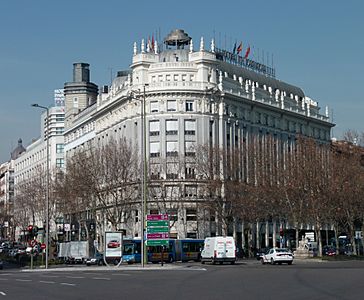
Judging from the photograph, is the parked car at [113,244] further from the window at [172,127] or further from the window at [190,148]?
the window at [172,127]

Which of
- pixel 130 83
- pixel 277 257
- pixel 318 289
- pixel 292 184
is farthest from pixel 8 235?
pixel 318 289

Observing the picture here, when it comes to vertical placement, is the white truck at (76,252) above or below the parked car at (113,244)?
below

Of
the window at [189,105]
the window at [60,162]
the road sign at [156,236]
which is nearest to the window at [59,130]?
the window at [60,162]

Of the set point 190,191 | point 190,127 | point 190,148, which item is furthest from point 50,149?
point 190,191

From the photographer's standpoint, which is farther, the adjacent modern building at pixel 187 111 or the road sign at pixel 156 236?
the adjacent modern building at pixel 187 111

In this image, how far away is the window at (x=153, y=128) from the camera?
102 metres

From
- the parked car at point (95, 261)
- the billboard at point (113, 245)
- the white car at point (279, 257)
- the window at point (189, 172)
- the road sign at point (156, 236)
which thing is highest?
the window at point (189, 172)

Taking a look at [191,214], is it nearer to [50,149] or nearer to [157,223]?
[157,223]

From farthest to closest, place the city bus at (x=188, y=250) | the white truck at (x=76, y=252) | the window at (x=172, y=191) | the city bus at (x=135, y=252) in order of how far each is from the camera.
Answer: the window at (x=172, y=191) < the white truck at (x=76, y=252) < the city bus at (x=188, y=250) < the city bus at (x=135, y=252)

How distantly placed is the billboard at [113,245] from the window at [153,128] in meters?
46.2

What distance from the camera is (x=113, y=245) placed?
185 feet

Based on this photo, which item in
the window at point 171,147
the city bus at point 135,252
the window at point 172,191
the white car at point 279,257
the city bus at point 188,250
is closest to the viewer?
the white car at point 279,257

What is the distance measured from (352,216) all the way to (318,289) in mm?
52112

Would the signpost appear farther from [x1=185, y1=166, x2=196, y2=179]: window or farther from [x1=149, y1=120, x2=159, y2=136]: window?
[x1=149, y1=120, x2=159, y2=136]: window
